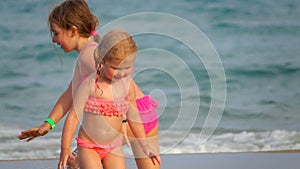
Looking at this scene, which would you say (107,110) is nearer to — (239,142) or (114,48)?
(114,48)

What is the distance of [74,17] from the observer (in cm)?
232

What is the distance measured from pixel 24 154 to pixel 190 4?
10.9 ft

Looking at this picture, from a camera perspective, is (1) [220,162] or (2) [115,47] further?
(1) [220,162]

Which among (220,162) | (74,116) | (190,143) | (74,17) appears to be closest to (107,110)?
(74,116)

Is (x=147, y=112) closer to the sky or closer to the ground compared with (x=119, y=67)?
closer to the ground

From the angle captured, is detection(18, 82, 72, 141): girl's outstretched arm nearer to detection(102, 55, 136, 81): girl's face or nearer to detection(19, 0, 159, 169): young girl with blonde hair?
detection(19, 0, 159, 169): young girl with blonde hair

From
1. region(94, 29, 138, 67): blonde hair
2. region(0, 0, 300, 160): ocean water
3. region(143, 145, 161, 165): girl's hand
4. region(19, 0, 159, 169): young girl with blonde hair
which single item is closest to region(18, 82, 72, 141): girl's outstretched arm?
region(19, 0, 159, 169): young girl with blonde hair

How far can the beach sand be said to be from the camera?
117 inches

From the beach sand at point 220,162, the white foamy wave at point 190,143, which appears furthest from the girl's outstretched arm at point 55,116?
the white foamy wave at point 190,143

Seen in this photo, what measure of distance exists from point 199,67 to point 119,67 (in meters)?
5.31

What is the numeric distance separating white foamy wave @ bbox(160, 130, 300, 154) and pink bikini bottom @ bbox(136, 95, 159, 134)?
319cm

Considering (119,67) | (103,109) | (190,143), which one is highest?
(119,67)

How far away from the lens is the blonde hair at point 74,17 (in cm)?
231

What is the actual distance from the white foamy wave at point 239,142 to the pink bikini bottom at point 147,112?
3.19 metres
